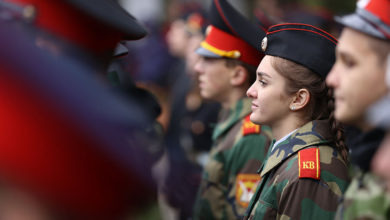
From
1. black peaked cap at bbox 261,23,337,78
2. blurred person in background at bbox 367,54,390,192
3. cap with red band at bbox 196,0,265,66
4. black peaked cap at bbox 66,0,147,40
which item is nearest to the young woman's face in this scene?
black peaked cap at bbox 261,23,337,78

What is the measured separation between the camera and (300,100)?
271 cm

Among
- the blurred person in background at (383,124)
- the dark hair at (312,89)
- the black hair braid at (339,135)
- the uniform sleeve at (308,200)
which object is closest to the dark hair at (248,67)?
the dark hair at (312,89)

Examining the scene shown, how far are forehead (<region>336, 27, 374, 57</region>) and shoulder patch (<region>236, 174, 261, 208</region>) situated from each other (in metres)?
1.57

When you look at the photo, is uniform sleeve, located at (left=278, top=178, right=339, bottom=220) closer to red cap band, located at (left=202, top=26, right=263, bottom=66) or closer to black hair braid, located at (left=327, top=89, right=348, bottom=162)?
black hair braid, located at (left=327, top=89, right=348, bottom=162)

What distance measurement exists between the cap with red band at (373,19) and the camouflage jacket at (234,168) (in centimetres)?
162

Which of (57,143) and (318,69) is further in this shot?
(318,69)

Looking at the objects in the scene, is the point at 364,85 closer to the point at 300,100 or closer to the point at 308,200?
the point at 308,200

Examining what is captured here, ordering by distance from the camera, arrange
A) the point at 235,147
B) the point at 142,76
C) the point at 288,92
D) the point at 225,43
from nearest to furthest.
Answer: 1. the point at 288,92
2. the point at 235,147
3. the point at 225,43
4. the point at 142,76

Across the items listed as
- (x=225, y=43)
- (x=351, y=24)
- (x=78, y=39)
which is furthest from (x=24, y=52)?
(x=225, y=43)

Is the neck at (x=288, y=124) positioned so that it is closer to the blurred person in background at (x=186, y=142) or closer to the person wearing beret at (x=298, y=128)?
the person wearing beret at (x=298, y=128)

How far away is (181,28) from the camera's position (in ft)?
28.6

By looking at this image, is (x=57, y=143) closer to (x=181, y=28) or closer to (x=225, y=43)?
(x=225, y=43)

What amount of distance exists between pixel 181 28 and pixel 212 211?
5.71 metres

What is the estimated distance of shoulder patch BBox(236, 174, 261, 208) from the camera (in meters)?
3.28
